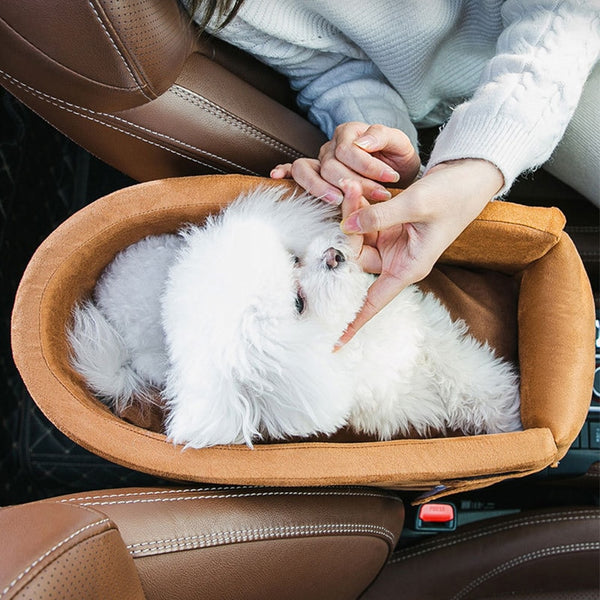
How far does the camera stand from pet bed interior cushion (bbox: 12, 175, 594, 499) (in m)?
0.76

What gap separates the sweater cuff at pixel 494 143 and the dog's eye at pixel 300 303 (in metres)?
0.30

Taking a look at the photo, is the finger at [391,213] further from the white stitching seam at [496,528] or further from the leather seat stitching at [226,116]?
the white stitching seam at [496,528]

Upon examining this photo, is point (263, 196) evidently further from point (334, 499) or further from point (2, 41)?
point (334, 499)

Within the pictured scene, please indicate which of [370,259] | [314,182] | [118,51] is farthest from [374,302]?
[118,51]

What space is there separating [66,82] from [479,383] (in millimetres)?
757

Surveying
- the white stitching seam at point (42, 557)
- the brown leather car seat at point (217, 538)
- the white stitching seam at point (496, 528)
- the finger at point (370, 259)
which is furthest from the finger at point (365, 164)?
the white stitching seam at point (496, 528)

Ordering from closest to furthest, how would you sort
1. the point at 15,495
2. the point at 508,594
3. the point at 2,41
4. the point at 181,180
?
the point at 2,41, the point at 181,180, the point at 508,594, the point at 15,495

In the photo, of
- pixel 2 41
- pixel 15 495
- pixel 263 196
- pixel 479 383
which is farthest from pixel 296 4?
pixel 15 495

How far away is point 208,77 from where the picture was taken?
845 millimetres

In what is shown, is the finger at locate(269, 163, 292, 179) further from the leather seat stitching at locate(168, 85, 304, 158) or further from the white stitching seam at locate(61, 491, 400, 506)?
the white stitching seam at locate(61, 491, 400, 506)

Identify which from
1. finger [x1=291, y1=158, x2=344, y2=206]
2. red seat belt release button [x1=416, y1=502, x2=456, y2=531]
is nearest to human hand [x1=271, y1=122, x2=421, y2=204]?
finger [x1=291, y1=158, x2=344, y2=206]

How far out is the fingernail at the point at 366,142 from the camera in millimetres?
821

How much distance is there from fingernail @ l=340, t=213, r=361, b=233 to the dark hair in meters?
0.32

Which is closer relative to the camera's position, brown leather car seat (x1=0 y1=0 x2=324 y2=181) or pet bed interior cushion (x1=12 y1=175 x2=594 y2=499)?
brown leather car seat (x1=0 y1=0 x2=324 y2=181)
